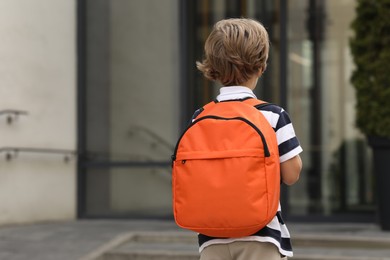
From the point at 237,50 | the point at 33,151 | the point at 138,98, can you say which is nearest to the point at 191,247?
the point at 33,151

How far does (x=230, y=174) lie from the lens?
2.12 meters

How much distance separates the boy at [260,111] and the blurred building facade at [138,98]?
5.96 meters

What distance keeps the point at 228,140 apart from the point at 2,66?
6158 millimetres

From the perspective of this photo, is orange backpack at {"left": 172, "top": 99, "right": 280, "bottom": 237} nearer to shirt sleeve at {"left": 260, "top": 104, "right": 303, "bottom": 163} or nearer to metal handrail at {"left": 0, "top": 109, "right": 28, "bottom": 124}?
shirt sleeve at {"left": 260, "top": 104, "right": 303, "bottom": 163}

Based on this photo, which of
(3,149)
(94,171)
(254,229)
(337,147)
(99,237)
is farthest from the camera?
(94,171)

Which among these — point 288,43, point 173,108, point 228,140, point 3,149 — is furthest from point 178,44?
point 228,140

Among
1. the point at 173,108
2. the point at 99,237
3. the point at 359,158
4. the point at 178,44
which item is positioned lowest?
the point at 99,237

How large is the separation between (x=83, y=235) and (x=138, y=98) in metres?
2.14

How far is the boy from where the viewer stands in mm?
2176

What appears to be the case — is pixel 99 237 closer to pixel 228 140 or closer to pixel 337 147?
pixel 337 147

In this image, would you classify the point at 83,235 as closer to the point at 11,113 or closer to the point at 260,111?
the point at 11,113

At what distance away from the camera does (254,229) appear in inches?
83.5

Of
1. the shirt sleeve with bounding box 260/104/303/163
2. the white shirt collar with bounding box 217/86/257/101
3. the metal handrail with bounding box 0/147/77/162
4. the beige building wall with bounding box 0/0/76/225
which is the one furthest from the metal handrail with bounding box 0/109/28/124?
the shirt sleeve with bounding box 260/104/303/163

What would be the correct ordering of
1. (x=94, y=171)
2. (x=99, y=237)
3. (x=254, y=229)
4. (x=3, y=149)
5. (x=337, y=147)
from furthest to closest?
(x=94, y=171) → (x=337, y=147) → (x=3, y=149) → (x=99, y=237) → (x=254, y=229)
